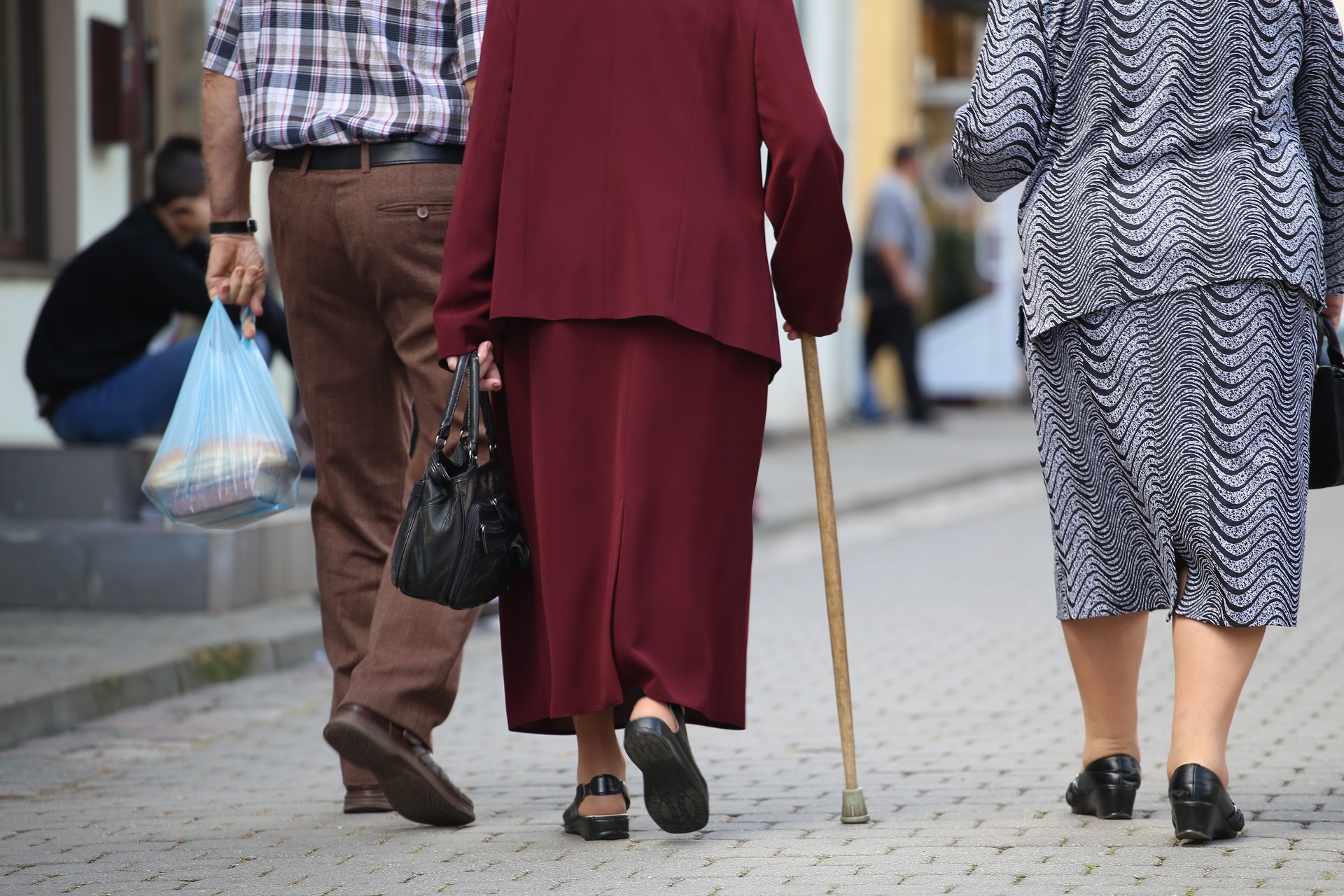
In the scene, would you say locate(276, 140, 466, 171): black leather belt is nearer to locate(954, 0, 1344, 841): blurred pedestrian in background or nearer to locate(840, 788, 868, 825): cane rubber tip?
locate(954, 0, 1344, 841): blurred pedestrian in background

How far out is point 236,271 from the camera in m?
4.18

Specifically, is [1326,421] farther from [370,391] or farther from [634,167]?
[370,391]

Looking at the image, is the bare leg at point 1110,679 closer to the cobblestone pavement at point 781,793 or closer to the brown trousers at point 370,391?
the cobblestone pavement at point 781,793

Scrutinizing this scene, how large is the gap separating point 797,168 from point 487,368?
71 centimetres

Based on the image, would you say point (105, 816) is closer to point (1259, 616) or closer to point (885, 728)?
point (885, 728)

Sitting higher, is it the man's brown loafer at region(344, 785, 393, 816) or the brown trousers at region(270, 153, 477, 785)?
the brown trousers at region(270, 153, 477, 785)

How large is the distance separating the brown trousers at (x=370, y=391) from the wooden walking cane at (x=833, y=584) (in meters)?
0.75

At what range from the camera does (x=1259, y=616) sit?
3584 millimetres

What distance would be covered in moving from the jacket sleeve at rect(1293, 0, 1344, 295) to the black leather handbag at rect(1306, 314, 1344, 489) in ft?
0.52

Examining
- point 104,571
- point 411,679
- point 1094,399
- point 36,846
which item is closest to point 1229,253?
point 1094,399

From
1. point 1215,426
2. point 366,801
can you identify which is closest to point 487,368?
point 366,801

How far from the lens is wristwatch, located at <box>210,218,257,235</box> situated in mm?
4176

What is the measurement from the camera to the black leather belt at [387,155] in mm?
3984

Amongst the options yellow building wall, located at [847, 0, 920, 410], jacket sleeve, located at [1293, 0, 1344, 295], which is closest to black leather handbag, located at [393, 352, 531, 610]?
jacket sleeve, located at [1293, 0, 1344, 295]
